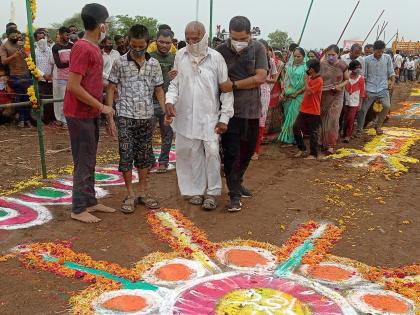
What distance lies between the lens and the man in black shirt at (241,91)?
464 centimetres

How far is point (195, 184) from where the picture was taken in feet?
16.4

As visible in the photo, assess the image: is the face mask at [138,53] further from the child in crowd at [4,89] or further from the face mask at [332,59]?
the child in crowd at [4,89]

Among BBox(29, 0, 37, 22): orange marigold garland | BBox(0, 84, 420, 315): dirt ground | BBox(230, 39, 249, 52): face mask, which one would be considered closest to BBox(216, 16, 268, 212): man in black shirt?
BBox(230, 39, 249, 52): face mask

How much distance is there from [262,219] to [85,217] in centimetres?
173

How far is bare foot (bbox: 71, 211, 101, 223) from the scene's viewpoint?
14.3 ft

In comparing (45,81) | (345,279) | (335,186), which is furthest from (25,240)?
(45,81)

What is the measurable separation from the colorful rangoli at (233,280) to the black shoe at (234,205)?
75 cm

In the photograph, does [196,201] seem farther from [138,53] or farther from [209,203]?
[138,53]

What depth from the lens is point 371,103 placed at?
9.55m

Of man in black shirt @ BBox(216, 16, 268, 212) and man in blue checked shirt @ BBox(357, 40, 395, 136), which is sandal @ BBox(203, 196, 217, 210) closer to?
man in black shirt @ BBox(216, 16, 268, 212)

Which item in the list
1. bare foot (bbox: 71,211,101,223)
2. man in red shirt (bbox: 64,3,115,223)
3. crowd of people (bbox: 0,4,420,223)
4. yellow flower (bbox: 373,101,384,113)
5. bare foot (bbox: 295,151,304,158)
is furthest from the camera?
yellow flower (bbox: 373,101,384,113)

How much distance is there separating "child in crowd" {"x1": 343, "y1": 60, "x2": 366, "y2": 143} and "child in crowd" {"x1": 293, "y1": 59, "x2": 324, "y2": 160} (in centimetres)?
176

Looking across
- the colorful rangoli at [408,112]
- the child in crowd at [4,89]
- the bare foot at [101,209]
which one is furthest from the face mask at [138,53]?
the colorful rangoli at [408,112]

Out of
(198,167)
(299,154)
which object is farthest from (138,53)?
(299,154)
